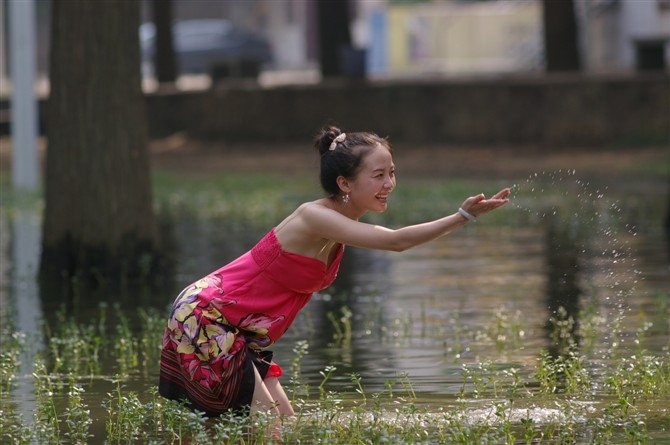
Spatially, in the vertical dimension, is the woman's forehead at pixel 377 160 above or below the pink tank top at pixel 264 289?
above

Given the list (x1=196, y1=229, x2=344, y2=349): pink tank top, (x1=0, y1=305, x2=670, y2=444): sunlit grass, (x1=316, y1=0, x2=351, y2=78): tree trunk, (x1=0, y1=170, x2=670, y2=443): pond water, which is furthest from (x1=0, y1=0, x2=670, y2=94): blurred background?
(x1=196, y1=229, x2=344, y2=349): pink tank top

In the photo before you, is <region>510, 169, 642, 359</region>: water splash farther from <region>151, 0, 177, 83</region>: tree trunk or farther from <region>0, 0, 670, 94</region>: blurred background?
<region>0, 0, 670, 94</region>: blurred background

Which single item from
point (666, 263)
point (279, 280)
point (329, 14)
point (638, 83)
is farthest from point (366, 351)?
point (329, 14)

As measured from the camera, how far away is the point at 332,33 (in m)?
30.6

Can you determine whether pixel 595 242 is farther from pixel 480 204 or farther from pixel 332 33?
pixel 332 33

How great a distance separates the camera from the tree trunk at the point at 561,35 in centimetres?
2653

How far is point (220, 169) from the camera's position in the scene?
25.7 meters

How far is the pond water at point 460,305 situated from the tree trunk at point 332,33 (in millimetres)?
12768

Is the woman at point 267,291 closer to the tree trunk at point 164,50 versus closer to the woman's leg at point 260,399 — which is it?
the woman's leg at point 260,399

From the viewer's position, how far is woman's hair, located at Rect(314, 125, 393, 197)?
264 inches

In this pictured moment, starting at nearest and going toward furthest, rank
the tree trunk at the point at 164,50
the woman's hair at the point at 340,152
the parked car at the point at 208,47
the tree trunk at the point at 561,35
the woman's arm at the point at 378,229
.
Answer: the woman's arm at the point at 378,229 → the woman's hair at the point at 340,152 → the tree trunk at the point at 561,35 → the tree trunk at the point at 164,50 → the parked car at the point at 208,47

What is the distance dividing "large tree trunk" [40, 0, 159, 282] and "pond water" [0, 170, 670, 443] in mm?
464

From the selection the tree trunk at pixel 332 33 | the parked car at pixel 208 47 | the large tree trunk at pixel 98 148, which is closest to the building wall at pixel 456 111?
the tree trunk at pixel 332 33

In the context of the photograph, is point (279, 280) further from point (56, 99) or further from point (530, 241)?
point (530, 241)
